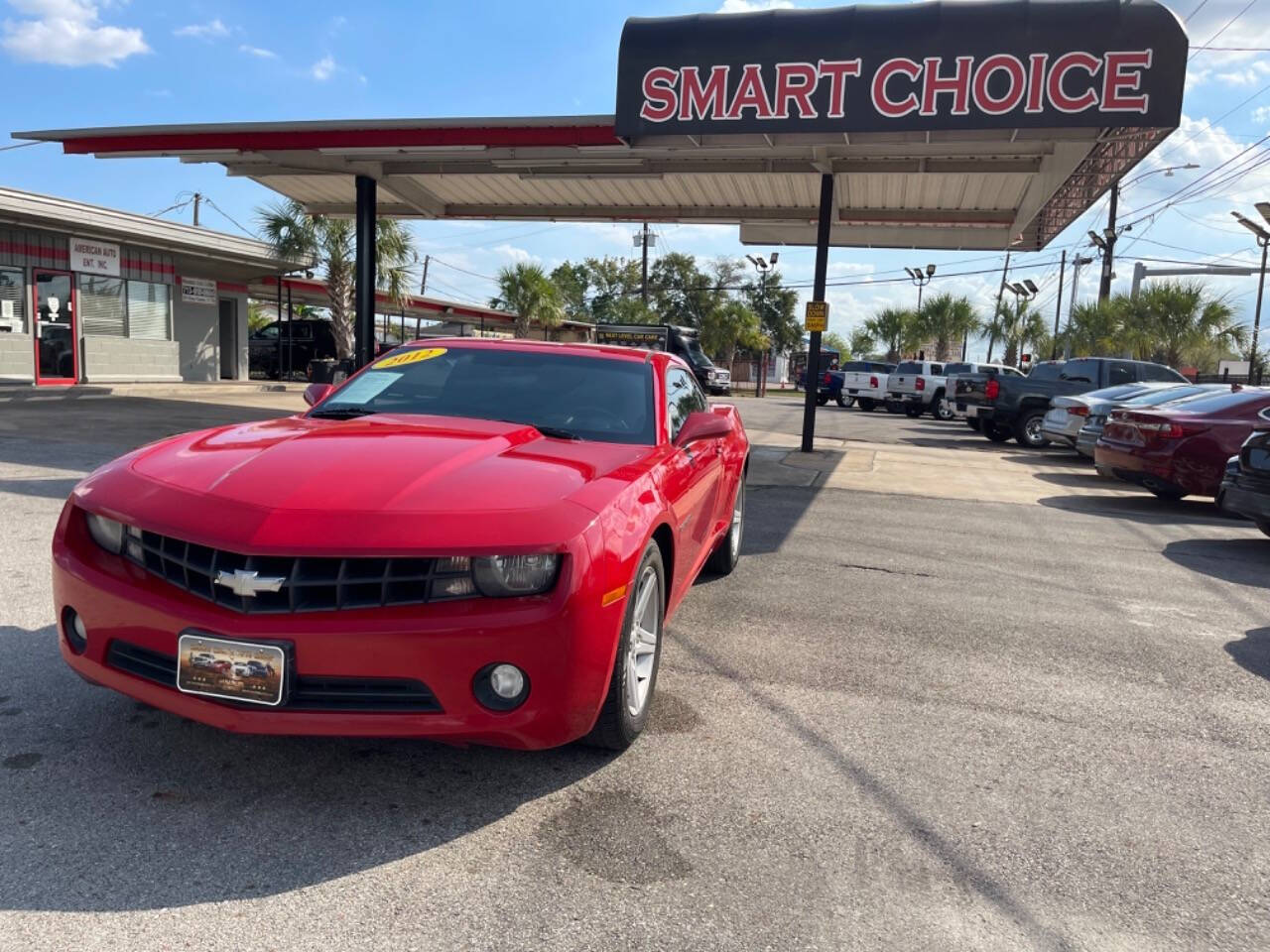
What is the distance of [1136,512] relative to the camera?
394 inches

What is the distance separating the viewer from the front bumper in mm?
2607

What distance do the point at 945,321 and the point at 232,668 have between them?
5288cm

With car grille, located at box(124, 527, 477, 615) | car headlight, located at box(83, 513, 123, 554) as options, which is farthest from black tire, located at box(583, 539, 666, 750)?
car headlight, located at box(83, 513, 123, 554)

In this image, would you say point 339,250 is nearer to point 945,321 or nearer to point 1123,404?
point 1123,404

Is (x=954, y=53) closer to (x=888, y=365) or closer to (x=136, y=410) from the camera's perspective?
(x=136, y=410)

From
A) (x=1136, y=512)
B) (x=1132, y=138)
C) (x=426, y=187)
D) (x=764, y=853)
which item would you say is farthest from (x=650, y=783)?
(x=426, y=187)

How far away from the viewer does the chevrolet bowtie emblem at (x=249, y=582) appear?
8.61 feet

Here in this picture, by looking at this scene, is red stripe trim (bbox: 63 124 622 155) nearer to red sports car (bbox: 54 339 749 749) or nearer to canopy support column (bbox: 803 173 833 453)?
canopy support column (bbox: 803 173 833 453)

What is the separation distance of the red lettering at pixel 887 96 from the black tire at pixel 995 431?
35.0 feet

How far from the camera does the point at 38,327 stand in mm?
18594

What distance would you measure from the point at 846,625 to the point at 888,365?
30.2 m

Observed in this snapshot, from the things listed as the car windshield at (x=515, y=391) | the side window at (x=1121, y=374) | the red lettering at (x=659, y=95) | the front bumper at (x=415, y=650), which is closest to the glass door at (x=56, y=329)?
the red lettering at (x=659, y=95)

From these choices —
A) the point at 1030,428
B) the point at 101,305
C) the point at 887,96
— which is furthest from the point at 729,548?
the point at 101,305

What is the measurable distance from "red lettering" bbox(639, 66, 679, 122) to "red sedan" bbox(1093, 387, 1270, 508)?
20.7 feet
